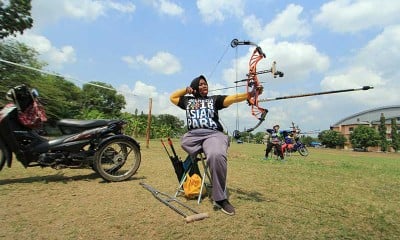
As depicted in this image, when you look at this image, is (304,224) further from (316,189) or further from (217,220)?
(316,189)

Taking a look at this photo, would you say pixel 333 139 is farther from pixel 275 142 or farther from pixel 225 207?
pixel 225 207

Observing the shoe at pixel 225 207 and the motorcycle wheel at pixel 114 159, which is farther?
the motorcycle wheel at pixel 114 159

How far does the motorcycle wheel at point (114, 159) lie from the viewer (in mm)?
5277

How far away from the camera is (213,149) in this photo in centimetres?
398

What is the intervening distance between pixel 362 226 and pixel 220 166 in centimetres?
158

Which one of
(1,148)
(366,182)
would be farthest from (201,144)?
(366,182)

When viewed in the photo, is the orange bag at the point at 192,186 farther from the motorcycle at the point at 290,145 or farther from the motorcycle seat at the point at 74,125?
the motorcycle at the point at 290,145

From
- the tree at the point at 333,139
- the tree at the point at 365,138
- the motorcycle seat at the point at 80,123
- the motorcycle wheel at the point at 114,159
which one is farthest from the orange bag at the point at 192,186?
the tree at the point at 333,139

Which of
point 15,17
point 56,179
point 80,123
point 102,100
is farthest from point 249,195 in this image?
point 102,100

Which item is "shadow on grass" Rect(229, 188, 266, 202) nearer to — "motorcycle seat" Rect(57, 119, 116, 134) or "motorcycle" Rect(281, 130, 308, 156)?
"motorcycle seat" Rect(57, 119, 116, 134)

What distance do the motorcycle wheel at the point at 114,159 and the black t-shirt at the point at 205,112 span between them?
1568mm

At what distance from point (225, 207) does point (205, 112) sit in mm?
1261

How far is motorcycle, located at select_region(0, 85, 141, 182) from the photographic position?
16.5 ft

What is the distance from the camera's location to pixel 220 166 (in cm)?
391
